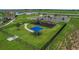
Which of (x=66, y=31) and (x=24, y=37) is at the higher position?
(x=66, y=31)

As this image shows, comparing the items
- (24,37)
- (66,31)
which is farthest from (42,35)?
(66,31)

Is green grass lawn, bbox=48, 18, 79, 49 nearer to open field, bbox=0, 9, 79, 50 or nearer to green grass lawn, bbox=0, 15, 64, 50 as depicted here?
open field, bbox=0, 9, 79, 50

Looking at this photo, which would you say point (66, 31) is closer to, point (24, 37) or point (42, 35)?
point (42, 35)

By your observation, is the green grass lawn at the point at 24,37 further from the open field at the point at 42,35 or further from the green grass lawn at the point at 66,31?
the green grass lawn at the point at 66,31

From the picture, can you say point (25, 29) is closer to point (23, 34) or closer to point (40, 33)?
point (23, 34)

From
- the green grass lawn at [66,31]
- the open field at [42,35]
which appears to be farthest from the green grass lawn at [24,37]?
the green grass lawn at [66,31]
